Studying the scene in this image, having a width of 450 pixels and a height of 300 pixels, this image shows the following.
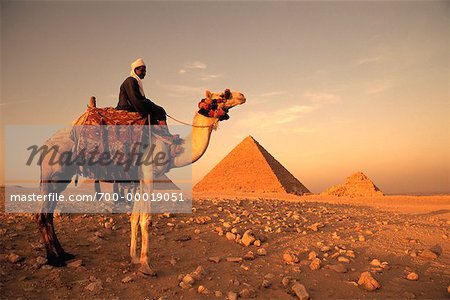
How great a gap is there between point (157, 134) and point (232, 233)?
9.27 ft

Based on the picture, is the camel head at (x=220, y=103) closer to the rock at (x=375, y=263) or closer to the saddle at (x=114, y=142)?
the saddle at (x=114, y=142)

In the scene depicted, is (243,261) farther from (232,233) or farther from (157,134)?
(157,134)

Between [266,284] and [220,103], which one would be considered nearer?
[266,284]

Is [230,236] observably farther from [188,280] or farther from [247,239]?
[188,280]

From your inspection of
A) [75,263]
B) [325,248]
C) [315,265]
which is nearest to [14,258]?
[75,263]

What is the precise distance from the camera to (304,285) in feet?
15.8

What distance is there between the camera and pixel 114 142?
5.93 meters

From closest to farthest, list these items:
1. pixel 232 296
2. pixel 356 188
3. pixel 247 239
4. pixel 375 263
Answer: pixel 232 296
pixel 375 263
pixel 247 239
pixel 356 188

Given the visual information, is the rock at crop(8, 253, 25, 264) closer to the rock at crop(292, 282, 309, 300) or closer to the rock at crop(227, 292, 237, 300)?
the rock at crop(227, 292, 237, 300)

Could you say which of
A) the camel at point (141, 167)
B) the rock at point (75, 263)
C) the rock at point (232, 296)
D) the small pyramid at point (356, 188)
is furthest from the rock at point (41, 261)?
the small pyramid at point (356, 188)

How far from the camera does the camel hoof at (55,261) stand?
5.50 metres

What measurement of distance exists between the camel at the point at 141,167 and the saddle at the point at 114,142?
16cm

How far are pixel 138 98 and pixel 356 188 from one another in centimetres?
A: 3185

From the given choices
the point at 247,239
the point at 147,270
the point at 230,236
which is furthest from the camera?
the point at 230,236
